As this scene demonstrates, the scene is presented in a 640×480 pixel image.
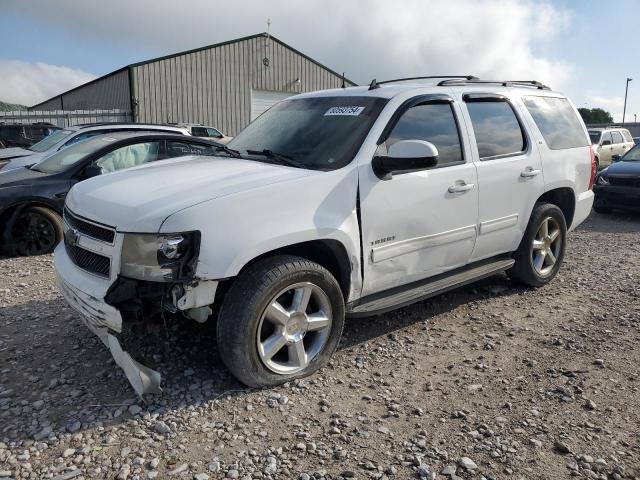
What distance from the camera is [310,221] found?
3.26 meters

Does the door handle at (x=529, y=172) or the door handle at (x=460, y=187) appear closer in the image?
the door handle at (x=460, y=187)

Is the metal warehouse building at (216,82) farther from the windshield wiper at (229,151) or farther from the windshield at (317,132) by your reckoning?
the windshield at (317,132)

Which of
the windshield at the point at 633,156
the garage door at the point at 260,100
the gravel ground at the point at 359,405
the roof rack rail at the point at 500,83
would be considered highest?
the garage door at the point at 260,100

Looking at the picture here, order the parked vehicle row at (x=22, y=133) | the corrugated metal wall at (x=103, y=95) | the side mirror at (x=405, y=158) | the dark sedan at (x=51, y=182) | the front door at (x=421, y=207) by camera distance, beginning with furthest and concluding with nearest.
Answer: the corrugated metal wall at (x=103, y=95) → the parked vehicle row at (x=22, y=133) → the dark sedan at (x=51, y=182) → the front door at (x=421, y=207) → the side mirror at (x=405, y=158)

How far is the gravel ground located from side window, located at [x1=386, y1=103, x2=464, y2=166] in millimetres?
1441

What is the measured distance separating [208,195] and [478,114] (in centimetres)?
260

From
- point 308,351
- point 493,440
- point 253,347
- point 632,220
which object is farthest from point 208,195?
point 632,220

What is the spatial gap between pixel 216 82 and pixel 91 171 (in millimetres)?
20025

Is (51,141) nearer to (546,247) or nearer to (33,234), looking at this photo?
(33,234)

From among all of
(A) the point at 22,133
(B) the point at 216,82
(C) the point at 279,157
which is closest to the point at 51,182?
(C) the point at 279,157

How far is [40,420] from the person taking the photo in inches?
117

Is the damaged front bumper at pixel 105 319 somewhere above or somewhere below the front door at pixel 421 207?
below

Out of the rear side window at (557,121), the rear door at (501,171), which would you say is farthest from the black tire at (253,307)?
the rear side window at (557,121)

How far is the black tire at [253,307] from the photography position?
10.00 feet
